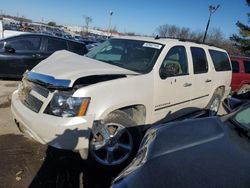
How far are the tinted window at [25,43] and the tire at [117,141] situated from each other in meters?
5.87

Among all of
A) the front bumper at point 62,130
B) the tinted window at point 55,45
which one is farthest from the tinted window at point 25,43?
the front bumper at point 62,130

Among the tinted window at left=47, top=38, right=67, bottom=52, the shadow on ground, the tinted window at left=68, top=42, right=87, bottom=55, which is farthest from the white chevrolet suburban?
the tinted window at left=68, top=42, right=87, bottom=55

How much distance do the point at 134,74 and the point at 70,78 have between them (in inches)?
40.5

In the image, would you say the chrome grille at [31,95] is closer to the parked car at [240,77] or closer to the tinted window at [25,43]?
the tinted window at [25,43]

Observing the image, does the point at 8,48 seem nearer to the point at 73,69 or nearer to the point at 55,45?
the point at 55,45

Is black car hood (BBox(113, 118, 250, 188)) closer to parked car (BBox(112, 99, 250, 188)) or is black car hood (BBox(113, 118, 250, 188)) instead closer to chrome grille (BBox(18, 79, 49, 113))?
parked car (BBox(112, 99, 250, 188))

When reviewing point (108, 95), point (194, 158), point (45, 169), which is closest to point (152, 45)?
point (108, 95)

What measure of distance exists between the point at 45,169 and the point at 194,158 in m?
2.39

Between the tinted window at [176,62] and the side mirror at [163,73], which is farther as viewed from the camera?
the tinted window at [176,62]

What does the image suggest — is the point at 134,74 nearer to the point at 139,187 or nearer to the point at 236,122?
the point at 236,122

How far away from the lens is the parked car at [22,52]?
850 cm

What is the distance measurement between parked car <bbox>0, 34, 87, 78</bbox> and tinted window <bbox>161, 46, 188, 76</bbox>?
5.07 metres

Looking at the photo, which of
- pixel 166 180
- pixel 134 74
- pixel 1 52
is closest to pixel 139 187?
pixel 166 180

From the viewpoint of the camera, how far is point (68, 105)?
11.6 feet
